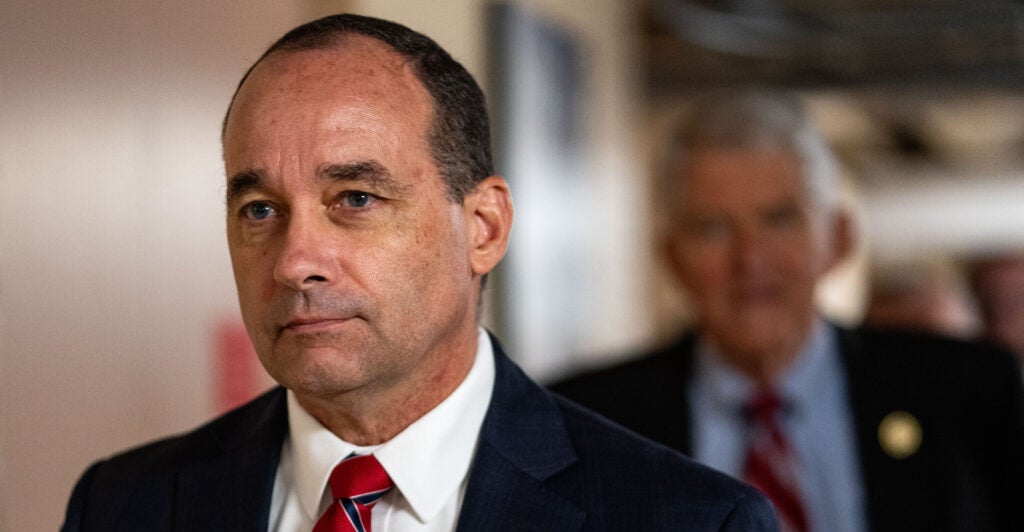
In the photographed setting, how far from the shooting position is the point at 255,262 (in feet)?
4.48

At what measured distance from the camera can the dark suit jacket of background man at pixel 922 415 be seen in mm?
2309

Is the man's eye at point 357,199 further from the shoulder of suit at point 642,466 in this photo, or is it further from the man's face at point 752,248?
the man's face at point 752,248

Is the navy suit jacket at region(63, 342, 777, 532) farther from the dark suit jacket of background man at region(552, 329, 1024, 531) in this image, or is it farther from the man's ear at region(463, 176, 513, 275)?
the dark suit jacket of background man at region(552, 329, 1024, 531)

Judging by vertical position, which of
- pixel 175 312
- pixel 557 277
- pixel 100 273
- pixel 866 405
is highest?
pixel 100 273

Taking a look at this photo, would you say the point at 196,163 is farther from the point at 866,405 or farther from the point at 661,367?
the point at 866,405

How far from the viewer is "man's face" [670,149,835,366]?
2.53 metres

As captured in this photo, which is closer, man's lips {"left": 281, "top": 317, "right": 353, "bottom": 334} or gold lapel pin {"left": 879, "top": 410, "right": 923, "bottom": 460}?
man's lips {"left": 281, "top": 317, "right": 353, "bottom": 334}

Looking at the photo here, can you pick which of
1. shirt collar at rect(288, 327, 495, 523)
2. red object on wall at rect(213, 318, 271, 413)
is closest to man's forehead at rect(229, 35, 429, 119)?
shirt collar at rect(288, 327, 495, 523)

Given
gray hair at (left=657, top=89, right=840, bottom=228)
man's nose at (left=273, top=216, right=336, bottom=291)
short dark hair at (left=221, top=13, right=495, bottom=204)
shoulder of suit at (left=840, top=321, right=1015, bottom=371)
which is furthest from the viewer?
gray hair at (left=657, top=89, right=840, bottom=228)

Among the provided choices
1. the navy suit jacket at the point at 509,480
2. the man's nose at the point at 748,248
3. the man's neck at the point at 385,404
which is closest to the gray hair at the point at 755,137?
the man's nose at the point at 748,248

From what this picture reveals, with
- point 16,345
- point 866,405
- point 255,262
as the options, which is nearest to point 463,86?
point 255,262

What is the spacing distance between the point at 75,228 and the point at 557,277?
8.55 ft

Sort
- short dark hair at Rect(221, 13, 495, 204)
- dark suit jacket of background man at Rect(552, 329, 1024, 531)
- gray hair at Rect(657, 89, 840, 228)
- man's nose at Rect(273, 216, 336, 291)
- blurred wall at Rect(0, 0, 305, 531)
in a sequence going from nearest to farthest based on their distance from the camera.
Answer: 1. man's nose at Rect(273, 216, 336, 291)
2. short dark hair at Rect(221, 13, 495, 204)
3. blurred wall at Rect(0, 0, 305, 531)
4. dark suit jacket of background man at Rect(552, 329, 1024, 531)
5. gray hair at Rect(657, 89, 840, 228)

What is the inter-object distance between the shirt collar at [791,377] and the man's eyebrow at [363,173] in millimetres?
1371
